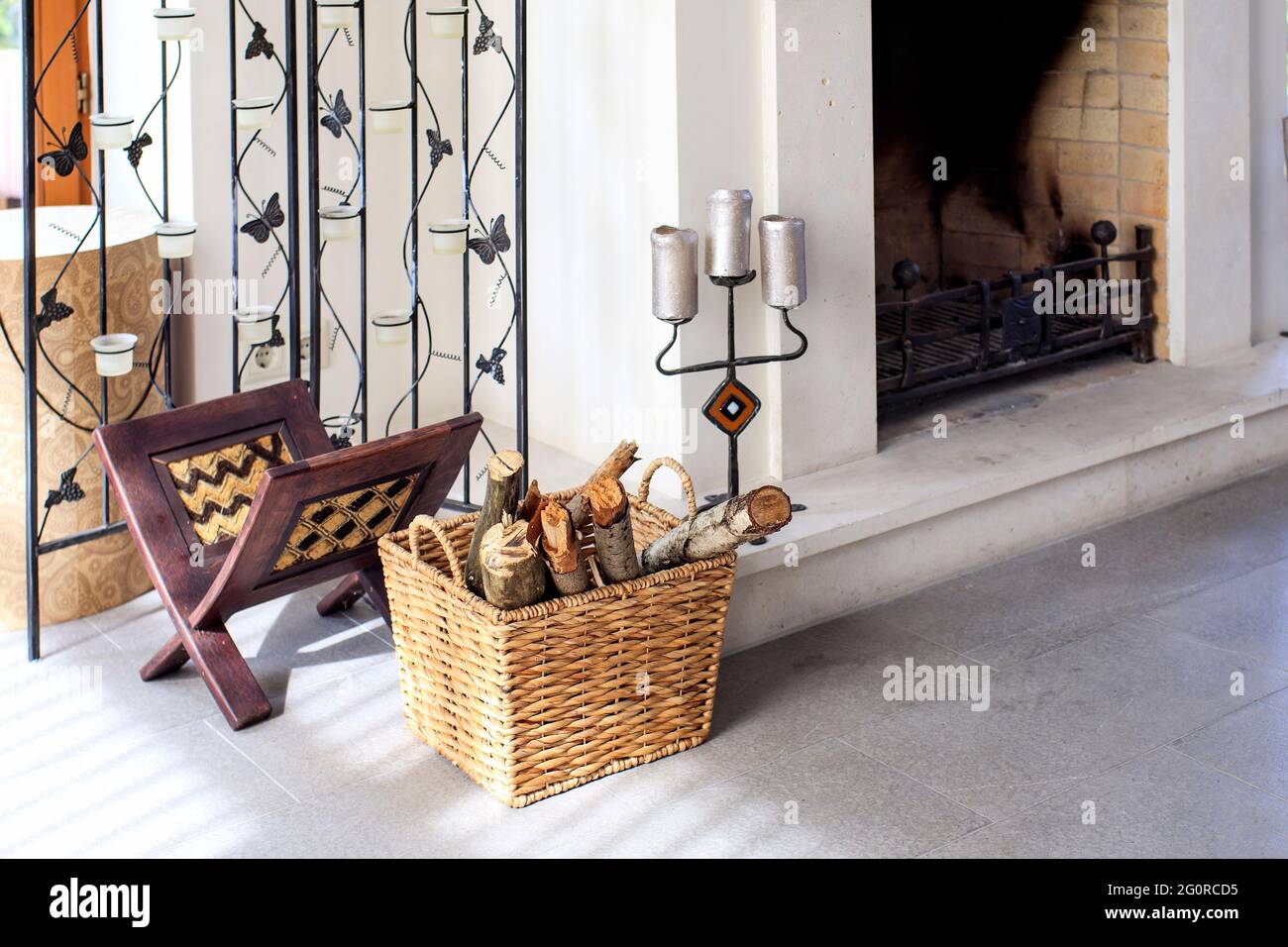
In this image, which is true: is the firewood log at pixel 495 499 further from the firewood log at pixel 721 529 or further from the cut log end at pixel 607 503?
the firewood log at pixel 721 529

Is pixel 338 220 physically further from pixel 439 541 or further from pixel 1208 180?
pixel 1208 180

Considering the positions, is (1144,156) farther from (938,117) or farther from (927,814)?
(927,814)

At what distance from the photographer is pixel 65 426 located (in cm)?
333

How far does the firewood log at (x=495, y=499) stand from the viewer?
2676mm

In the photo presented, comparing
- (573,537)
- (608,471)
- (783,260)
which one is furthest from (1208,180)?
(573,537)

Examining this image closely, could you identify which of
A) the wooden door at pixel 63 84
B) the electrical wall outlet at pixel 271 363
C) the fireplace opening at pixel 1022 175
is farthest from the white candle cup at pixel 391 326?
the fireplace opening at pixel 1022 175

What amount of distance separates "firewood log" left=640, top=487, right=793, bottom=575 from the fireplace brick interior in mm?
1924

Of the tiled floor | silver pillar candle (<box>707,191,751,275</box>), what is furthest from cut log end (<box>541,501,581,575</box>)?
silver pillar candle (<box>707,191,751,275</box>)

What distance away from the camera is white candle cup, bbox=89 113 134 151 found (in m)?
3.05

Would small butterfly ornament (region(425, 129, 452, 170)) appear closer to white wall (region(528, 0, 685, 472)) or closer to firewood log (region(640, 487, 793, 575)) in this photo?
white wall (region(528, 0, 685, 472))

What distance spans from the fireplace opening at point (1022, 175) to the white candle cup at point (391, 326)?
1.30m
